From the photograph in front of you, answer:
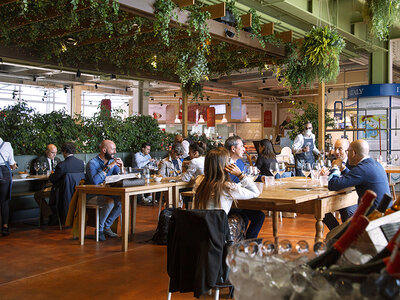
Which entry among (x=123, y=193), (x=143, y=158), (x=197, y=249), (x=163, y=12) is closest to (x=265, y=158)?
(x=123, y=193)

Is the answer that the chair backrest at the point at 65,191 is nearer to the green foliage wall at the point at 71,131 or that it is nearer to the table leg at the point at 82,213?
the table leg at the point at 82,213

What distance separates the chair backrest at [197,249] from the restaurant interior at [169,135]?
8 centimetres

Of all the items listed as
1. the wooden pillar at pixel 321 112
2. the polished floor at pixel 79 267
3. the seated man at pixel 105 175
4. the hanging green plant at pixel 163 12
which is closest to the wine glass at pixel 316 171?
the polished floor at pixel 79 267

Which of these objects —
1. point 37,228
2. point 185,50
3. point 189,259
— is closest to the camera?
point 189,259

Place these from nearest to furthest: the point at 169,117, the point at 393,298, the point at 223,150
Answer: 1. the point at 393,298
2. the point at 223,150
3. the point at 169,117

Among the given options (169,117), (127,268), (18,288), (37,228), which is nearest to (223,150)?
(127,268)

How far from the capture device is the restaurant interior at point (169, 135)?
1.13 metres

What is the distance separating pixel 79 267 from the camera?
4.86 metres

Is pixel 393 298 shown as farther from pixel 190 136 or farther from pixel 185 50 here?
pixel 190 136

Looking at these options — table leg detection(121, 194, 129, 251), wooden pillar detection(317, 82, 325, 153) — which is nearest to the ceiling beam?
wooden pillar detection(317, 82, 325, 153)

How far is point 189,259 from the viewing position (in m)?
3.16

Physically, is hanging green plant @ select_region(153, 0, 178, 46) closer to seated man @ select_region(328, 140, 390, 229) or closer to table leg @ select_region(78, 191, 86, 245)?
table leg @ select_region(78, 191, 86, 245)

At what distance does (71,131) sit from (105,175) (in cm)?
364

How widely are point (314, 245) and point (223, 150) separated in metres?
2.64
